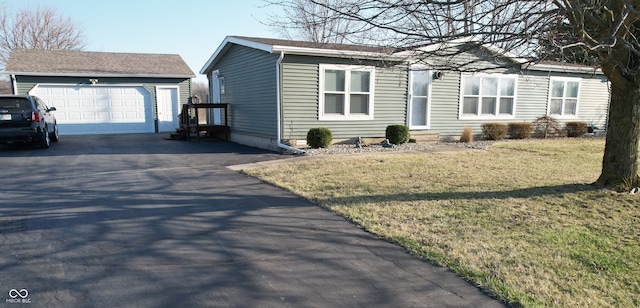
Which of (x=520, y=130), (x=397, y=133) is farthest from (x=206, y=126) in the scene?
(x=520, y=130)

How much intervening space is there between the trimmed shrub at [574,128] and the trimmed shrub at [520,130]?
2389 mm

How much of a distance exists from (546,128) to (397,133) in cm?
714

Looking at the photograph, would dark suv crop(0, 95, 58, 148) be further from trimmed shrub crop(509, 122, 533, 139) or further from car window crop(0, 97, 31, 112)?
trimmed shrub crop(509, 122, 533, 139)

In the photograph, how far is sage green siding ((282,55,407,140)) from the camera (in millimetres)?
11453

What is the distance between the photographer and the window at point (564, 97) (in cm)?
1600

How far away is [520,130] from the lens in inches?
577

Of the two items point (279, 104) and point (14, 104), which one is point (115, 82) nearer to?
point (14, 104)

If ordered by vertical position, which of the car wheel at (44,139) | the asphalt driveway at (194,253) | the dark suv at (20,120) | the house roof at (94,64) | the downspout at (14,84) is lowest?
the asphalt driveway at (194,253)

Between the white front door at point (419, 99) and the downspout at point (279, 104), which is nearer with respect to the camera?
the downspout at point (279, 104)

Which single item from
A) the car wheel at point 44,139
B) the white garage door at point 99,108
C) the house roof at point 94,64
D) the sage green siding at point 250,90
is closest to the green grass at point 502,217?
the sage green siding at point 250,90

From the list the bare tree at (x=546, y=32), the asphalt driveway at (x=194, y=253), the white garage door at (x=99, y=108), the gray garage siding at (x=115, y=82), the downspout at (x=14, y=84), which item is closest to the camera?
the asphalt driveway at (x=194, y=253)

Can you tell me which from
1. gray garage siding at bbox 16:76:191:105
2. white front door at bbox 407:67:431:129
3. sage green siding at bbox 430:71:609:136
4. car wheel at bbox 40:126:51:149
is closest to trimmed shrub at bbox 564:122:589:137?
sage green siding at bbox 430:71:609:136

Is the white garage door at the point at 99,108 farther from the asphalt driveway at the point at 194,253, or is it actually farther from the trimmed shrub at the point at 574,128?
the trimmed shrub at the point at 574,128

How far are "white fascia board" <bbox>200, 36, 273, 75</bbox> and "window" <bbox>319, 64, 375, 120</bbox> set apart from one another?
5.76ft
